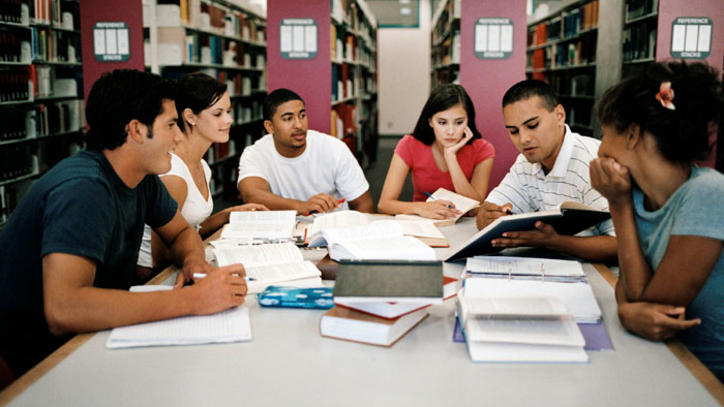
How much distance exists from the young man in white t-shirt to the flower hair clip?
1.96m

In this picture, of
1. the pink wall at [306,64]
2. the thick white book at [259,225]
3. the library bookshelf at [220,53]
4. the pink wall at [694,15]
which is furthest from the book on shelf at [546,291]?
the library bookshelf at [220,53]

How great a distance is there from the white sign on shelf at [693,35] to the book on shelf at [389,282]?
4.18 metres

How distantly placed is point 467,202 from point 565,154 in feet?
1.44

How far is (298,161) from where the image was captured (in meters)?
3.12

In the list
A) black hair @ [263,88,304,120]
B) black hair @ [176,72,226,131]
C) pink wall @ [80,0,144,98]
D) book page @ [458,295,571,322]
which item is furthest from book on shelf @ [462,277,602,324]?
pink wall @ [80,0,144,98]

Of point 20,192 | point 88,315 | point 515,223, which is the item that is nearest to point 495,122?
point 515,223

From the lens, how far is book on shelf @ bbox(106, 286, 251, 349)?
120cm

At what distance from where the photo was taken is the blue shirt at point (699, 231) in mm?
1170

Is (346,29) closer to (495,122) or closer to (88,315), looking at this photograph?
(495,122)

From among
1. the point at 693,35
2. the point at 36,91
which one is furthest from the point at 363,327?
the point at 36,91

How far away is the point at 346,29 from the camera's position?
6.14 meters

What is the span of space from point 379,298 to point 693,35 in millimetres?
4403

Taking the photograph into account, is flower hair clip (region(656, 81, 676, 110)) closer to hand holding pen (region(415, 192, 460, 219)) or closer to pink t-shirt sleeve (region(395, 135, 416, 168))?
hand holding pen (region(415, 192, 460, 219))

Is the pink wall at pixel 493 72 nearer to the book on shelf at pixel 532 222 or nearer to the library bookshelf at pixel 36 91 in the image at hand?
the book on shelf at pixel 532 222
